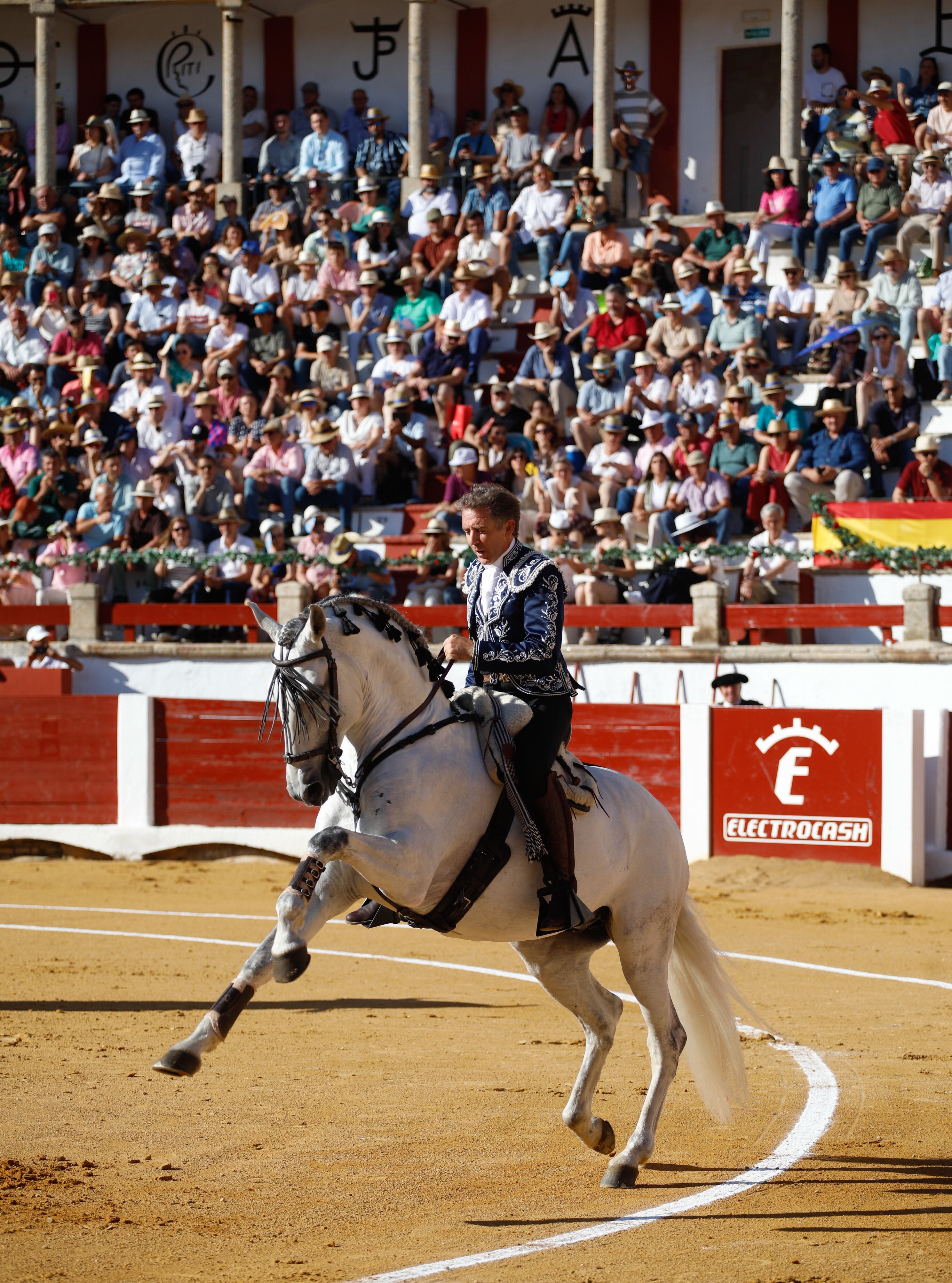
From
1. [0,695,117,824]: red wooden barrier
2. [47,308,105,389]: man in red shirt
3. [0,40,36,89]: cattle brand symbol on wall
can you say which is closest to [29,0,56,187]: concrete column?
[0,40,36,89]: cattle brand symbol on wall

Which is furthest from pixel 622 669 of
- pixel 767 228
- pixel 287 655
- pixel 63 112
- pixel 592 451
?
pixel 63 112

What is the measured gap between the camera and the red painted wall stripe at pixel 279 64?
23812mm

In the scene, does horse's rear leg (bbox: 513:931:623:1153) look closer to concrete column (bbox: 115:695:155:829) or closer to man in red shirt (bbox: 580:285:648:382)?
concrete column (bbox: 115:695:155:829)

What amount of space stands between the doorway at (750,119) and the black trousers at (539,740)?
18083mm

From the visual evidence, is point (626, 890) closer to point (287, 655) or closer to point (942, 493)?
point (287, 655)

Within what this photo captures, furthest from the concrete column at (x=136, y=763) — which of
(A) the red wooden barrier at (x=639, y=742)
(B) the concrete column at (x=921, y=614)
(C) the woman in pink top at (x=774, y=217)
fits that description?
(C) the woman in pink top at (x=774, y=217)

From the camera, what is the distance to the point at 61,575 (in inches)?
632

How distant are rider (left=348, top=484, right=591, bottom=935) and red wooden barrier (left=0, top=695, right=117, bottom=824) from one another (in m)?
9.50

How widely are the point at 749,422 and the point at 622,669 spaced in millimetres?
2699

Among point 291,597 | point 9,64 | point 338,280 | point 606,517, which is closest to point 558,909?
point 606,517

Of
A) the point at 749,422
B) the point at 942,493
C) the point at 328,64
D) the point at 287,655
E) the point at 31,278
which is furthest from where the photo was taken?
the point at 328,64

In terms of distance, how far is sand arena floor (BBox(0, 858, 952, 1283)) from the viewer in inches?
175

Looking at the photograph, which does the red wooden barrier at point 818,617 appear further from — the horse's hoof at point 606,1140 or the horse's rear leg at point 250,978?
the horse's rear leg at point 250,978

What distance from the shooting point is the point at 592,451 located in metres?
15.4
